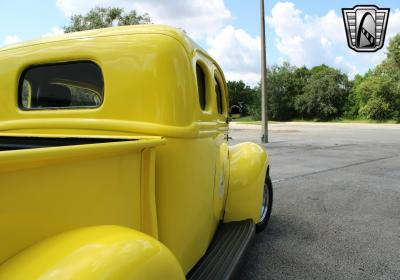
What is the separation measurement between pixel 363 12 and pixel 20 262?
Answer: 13.7 metres

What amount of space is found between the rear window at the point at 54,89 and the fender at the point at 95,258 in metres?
1.27

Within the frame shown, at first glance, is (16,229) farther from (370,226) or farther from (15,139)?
(370,226)

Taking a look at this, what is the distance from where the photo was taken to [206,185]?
262 centimetres

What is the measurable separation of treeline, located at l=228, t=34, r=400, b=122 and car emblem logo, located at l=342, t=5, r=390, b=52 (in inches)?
972

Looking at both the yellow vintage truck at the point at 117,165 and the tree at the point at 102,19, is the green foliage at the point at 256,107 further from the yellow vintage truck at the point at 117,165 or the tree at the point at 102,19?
the yellow vintage truck at the point at 117,165

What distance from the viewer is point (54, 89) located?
2.79m

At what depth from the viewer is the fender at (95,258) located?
1253 mm

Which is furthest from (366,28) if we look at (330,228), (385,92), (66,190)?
(385,92)

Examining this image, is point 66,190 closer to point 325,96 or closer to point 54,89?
point 54,89

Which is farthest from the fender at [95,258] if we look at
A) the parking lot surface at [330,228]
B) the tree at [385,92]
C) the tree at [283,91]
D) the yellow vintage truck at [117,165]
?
the tree at [283,91]

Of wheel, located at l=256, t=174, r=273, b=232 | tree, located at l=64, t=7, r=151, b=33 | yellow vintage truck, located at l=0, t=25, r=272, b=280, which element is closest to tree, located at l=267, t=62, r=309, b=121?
tree, located at l=64, t=7, r=151, b=33

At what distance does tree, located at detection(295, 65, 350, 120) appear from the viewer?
40.9 meters

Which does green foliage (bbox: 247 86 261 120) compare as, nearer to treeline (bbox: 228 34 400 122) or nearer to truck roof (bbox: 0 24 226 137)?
treeline (bbox: 228 34 400 122)

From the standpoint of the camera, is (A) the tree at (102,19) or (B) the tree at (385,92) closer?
(A) the tree at (102,19)
